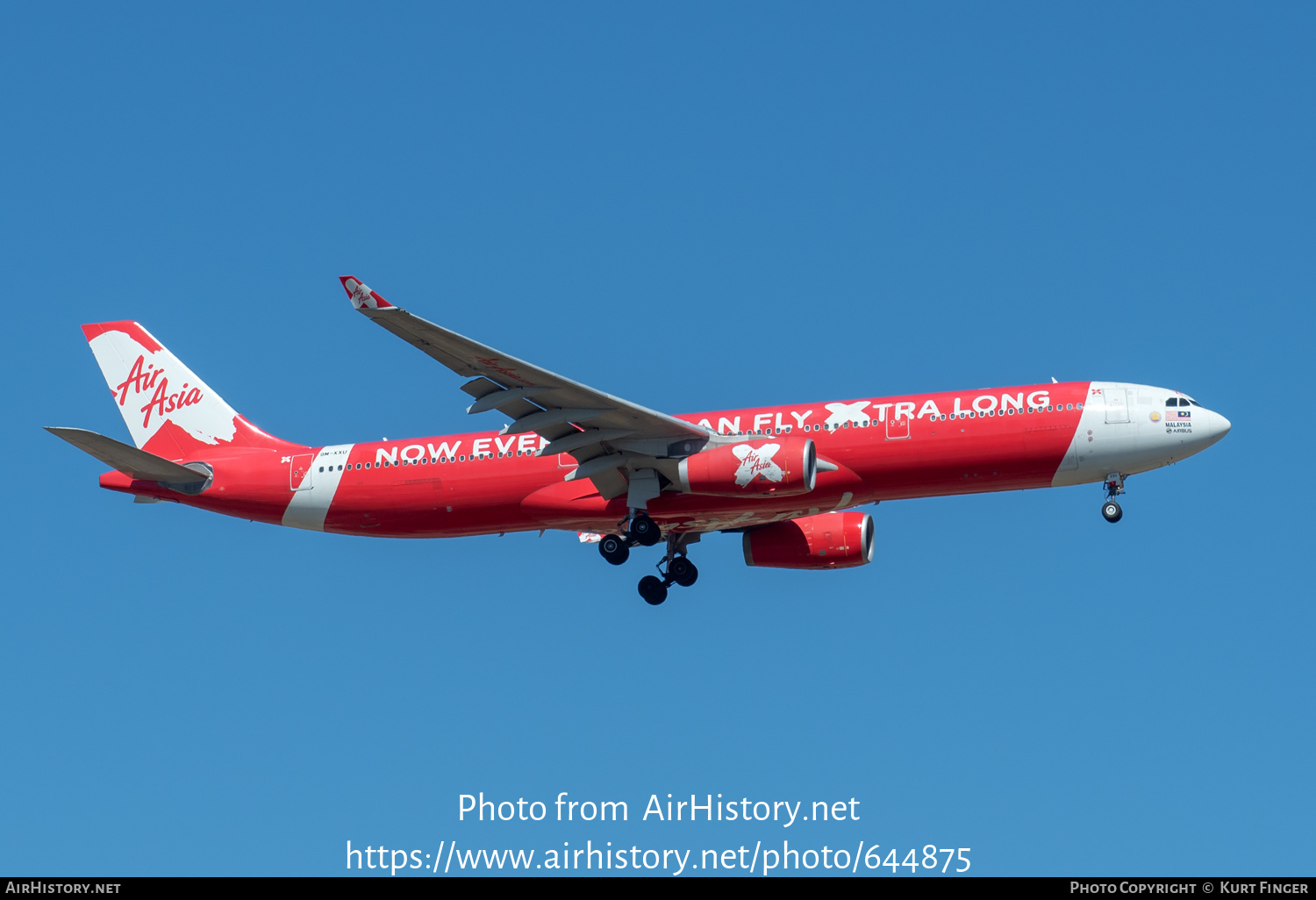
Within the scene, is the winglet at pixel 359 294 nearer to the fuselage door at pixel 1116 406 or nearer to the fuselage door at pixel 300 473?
the fuselage door at pixel 300 473

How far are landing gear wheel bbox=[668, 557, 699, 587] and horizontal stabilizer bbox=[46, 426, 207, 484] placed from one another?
13006mm

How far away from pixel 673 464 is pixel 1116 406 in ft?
35.8

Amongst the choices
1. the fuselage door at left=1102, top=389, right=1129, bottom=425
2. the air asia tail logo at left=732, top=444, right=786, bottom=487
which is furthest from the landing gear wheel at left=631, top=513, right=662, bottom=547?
the fuselage door at left=1102, top=389, right=1129, bottom=425

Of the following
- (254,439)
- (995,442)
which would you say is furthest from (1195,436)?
(254,439)

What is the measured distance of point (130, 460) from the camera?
38781 millimetres

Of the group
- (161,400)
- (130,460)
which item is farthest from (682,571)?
(161,400)

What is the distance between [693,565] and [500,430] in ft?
22.4

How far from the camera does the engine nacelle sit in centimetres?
3531

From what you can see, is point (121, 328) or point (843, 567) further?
point (121, 328)

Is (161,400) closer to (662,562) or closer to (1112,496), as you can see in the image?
(662,562)

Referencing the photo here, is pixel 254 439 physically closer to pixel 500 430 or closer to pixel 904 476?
pixel 500 430
